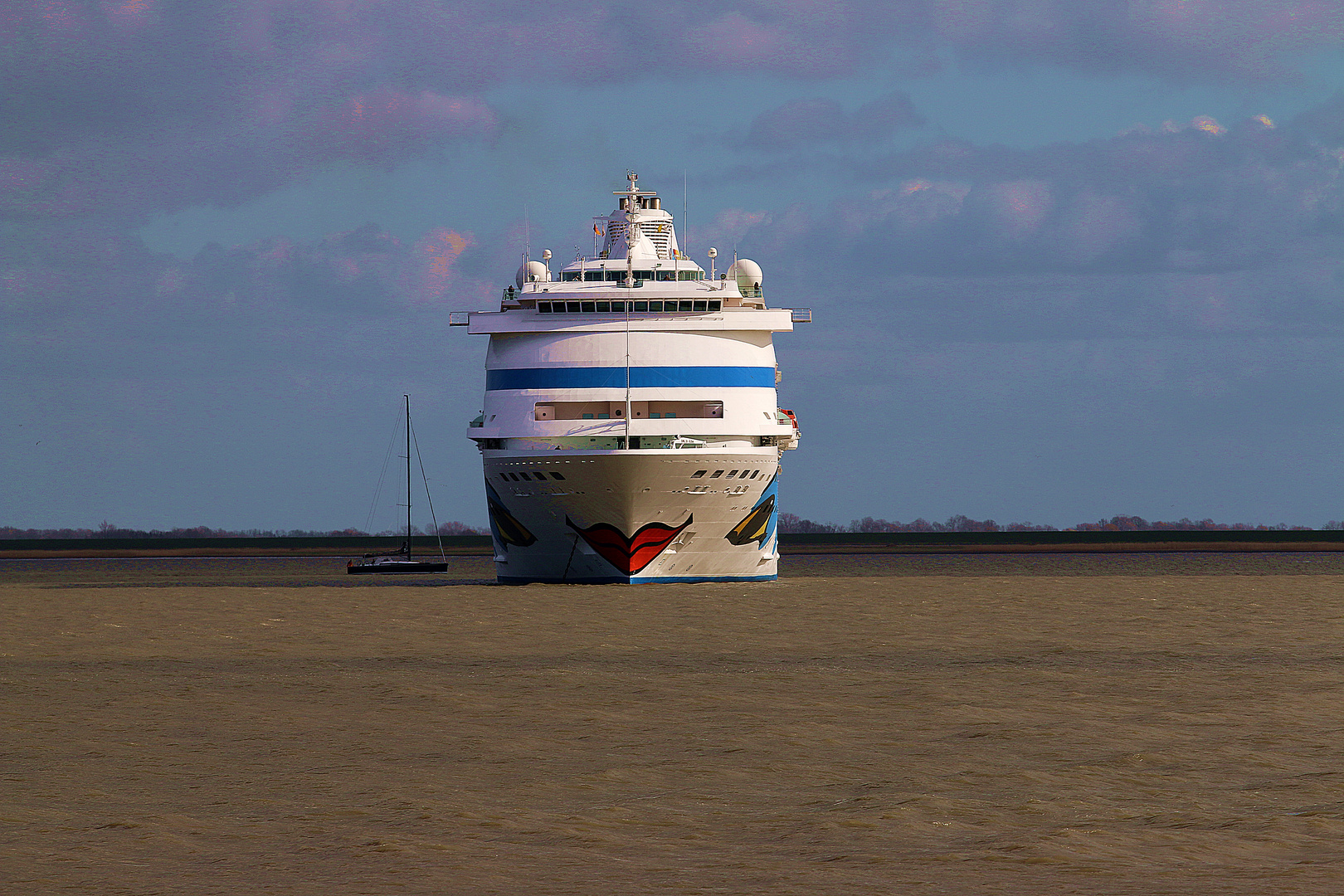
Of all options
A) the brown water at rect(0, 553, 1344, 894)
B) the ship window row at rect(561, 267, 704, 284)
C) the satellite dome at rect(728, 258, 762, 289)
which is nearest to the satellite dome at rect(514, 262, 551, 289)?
→ the ship window row at rect(561, 267, 704, 284)

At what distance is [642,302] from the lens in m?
51.2

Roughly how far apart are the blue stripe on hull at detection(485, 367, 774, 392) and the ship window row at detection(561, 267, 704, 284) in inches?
171

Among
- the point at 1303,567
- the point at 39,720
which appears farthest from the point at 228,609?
the point at 1303,567

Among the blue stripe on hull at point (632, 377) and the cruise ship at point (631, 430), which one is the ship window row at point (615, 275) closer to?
the cruise ship at point (631, 430)

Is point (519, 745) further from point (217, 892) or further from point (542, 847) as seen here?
point (217, 892)

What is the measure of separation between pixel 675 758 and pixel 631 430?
32477 millimetres

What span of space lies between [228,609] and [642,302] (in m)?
17.2

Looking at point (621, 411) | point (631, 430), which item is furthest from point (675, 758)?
point (621, 411)

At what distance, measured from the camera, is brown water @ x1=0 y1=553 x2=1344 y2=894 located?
11.1m

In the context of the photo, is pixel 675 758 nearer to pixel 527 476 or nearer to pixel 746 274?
pixel 527 476

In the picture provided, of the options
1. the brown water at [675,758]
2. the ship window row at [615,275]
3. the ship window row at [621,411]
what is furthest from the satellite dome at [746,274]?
the brown water at [675,758]

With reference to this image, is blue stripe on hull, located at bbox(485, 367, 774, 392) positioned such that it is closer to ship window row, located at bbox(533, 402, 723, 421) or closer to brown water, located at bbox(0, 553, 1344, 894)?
ship window row, located at bbox(533, 402, 723, 421)

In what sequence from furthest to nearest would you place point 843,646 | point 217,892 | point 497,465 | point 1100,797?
1. point 497,465
2. point 843,646
3. point 1100,797
4. point 217,892

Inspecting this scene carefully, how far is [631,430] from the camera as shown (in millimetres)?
48219
